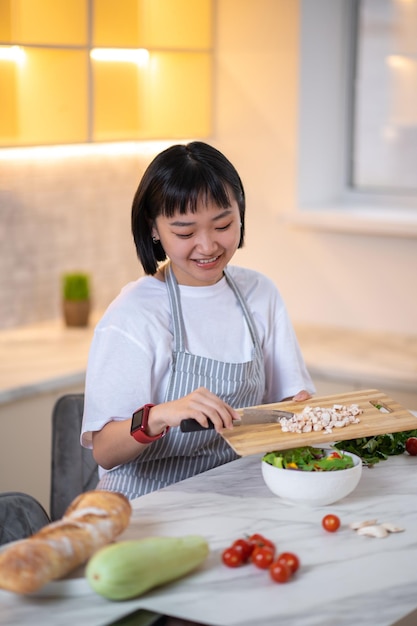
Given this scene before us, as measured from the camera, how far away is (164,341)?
2.19 metres

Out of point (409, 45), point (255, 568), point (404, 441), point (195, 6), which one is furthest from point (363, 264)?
point (255, 568)

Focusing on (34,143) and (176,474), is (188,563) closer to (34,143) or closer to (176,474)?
(176,474)

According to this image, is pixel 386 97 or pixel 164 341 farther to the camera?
pixel 386 97

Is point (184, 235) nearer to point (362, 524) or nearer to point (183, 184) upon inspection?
point (183, 184)

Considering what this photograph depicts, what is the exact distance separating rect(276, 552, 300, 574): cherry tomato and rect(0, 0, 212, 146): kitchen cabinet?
2069 millimetres

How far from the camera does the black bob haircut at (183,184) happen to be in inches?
83.1

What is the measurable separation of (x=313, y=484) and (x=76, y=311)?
2.25m

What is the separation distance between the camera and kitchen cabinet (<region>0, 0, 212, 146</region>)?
3.29 metres

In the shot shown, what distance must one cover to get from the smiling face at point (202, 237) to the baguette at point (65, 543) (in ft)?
2.05

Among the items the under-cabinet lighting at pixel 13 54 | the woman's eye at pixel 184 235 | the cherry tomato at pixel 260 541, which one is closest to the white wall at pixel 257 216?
the under-cabinet lighting at pixel 13 54

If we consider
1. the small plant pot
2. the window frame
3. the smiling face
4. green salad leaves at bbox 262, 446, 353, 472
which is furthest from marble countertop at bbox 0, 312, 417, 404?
green salad leaves at bbox 262, 446, 353, 472

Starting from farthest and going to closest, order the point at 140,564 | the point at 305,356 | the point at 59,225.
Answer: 1. the point at 59,225
2. the point at 305,356
3. the point at 140,564

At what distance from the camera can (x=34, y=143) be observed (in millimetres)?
3377

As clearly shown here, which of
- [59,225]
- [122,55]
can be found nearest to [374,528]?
[122,55]
